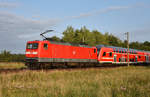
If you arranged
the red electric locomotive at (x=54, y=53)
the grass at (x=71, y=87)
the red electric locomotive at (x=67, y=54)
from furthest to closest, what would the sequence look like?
the red electric locomotive at (x=67, y=54) → the red electric locomotive at (x=54, y=53) → the grass at (x=71, y=87)

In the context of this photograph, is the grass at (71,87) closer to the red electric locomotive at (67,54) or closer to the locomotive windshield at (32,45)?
the red electric locomotive at (67,54)

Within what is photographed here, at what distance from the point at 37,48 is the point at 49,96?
1351 cm

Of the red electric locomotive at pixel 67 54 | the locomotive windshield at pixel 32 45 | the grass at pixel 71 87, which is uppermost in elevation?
the locomotive windshield at pixel 32 45

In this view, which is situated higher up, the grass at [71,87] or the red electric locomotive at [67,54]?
the red electric locomotive at [67,54]

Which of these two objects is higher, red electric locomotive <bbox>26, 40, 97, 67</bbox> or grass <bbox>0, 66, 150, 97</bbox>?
red electric locomotive <bbox>26, 40, 97, 67</bbox>

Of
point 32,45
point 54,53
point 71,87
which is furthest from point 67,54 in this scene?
point 71,87

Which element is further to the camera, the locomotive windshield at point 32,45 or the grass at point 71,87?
the locomotive windshield at point 32,45

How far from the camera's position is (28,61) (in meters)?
Answer: 21.1

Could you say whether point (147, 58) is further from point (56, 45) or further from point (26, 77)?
point (26, 77)

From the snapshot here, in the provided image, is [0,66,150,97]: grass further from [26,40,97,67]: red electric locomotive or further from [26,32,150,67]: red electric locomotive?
[26,32,150,67]: red electric locomotive

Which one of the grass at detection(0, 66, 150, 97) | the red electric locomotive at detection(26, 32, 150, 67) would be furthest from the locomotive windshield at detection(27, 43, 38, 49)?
the grass at detection(0, 66, 150, 97)

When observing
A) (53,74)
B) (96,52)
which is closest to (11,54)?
(96,52)

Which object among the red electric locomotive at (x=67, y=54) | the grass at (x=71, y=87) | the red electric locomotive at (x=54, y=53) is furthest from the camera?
the red electric locomotive at (x=67, y=54)

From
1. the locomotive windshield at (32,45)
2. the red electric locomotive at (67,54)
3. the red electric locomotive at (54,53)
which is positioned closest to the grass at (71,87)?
the red electric locomotive at (54,53)
